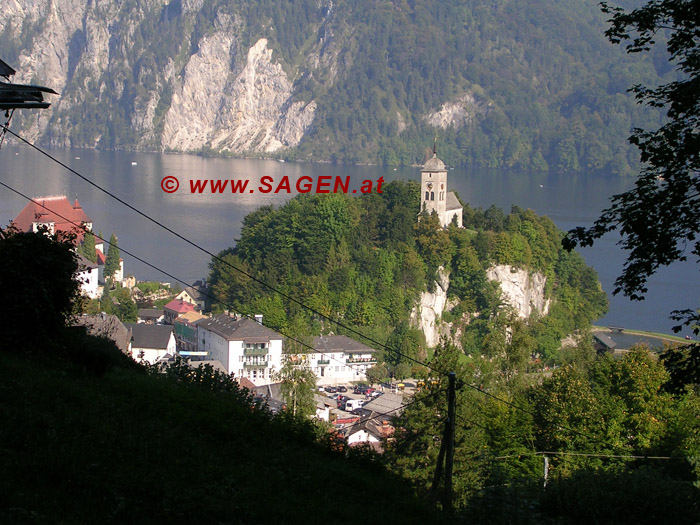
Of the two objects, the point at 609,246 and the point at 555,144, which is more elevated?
the point at 555,144

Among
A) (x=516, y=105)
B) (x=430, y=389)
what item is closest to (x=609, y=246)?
(x=430, y=389)

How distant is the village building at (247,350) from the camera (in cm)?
3506

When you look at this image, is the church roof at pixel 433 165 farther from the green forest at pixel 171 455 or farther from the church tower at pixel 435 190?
the green forest at pixel 171 455

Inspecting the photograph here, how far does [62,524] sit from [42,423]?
1.60 metres

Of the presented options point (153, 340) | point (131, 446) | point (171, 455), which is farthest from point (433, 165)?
point (131, 446)

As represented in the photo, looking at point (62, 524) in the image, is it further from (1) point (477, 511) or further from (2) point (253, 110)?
(2) point (253, 110)

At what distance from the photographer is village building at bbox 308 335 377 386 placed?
1453 inches

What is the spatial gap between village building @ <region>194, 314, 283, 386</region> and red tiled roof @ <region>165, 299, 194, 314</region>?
6.51 m

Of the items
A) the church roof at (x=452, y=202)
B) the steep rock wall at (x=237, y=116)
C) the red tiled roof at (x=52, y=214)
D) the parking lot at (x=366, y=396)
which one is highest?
the steep rock wall at (x=237, y=116)

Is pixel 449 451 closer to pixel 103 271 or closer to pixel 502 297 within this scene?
pixel 502 297

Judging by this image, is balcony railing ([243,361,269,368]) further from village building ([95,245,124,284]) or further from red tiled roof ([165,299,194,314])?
village building ([95,245,124,284])

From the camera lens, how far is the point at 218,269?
4522 centimetres

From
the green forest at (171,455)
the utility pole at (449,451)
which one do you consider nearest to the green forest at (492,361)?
the green forest at (171,455)

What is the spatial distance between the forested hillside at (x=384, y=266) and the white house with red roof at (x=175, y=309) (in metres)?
1.65
